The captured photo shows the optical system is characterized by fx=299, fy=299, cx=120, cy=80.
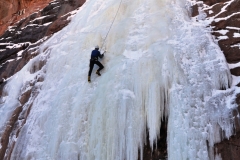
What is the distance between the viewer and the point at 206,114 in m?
6.27

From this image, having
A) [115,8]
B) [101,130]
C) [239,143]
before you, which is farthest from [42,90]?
[239,143]

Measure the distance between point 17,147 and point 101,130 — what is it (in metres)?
2.54

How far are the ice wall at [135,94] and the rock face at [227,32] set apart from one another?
0.63ft

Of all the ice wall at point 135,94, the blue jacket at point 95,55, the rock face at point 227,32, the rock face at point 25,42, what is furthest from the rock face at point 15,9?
the rock face at point 227,32

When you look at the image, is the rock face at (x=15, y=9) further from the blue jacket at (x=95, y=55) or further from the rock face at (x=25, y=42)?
the blue jacket at (x=95, y=55)

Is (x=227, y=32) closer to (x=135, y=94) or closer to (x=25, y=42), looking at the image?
(x=135, y=94)

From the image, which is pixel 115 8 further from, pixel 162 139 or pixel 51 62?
pixel 162 139

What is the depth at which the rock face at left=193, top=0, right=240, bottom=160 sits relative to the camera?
5.83 metres

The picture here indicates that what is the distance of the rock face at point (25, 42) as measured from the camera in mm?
8328

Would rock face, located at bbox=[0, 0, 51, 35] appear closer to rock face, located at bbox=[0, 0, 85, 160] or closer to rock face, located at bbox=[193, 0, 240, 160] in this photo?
rock face, located at bbox=[0, 0, 85, 160]

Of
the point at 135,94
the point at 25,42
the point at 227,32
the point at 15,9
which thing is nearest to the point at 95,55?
the point at 135,94

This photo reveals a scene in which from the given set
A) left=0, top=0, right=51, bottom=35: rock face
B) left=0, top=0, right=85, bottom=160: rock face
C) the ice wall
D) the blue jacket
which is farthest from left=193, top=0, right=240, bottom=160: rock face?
left=0, top=0, right=51, bottom=35: rock face

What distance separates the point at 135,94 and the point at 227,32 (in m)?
2.98

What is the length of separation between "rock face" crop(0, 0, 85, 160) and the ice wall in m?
0.42
